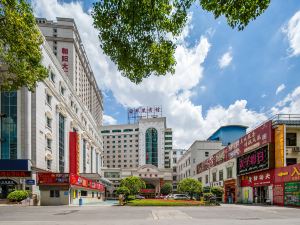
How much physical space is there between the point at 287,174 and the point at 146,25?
30615mm

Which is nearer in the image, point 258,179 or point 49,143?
point 258,179

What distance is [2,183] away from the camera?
3803 centimetres

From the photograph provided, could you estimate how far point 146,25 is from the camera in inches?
291

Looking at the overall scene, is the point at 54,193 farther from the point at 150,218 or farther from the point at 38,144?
the point at 150,218

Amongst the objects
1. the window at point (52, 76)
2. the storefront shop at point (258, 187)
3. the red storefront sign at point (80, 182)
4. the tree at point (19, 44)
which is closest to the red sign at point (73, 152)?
the red storefront sign at point (80, 182)

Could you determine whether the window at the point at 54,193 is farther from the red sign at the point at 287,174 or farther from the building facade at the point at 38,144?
the red sign at the point at 287,174

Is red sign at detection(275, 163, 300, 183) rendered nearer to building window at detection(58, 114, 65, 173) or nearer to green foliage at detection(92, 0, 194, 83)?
green foliage at detection(92, 0, 194, 83)

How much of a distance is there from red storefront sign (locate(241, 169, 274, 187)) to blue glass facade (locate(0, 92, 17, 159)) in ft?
102

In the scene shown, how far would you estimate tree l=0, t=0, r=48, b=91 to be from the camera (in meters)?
12.6

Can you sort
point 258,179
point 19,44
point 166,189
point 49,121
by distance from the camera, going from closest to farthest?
point 19,44 → point 258,179 → point 49,121 → point 166,189

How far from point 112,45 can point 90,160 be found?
74.3 meters

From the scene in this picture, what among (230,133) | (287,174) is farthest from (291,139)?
(230,133)

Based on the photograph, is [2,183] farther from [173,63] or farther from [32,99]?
[173,63]

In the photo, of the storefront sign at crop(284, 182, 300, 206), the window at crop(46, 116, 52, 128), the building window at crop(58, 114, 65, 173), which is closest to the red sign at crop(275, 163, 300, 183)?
the storefront sign at crop(284, 182, 300, 206)
